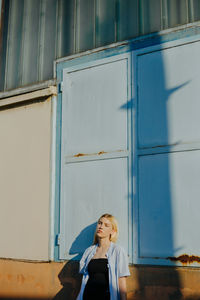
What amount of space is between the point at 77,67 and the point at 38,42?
1.05 m

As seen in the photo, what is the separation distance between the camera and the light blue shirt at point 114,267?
178 inches

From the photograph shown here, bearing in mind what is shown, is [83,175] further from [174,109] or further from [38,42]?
[38,42]

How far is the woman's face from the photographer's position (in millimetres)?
4863

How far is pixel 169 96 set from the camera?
493 centimetres

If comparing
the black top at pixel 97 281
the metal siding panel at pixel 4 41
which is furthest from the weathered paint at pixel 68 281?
the metal siding panel at pixel 4 41

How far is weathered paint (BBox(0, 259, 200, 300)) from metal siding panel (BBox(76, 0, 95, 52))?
302cm

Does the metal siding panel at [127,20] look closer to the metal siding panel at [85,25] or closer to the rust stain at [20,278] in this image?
the metal siding panel at [85,25]

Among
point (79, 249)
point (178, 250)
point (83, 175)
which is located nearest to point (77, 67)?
point (83, 175)

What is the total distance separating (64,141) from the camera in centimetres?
571

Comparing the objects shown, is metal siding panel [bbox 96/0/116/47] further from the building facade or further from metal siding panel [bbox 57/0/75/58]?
metal siding panel [bbox 57/0/75/58]

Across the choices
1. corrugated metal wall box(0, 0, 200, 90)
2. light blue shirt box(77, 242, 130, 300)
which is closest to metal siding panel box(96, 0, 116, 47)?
corrugated metal wall box(0, 0, 200, 90)

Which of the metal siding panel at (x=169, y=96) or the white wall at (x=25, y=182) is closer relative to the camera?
the metal siding panel at (x=169, y=96)

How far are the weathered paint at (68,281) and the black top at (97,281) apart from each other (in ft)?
1.21

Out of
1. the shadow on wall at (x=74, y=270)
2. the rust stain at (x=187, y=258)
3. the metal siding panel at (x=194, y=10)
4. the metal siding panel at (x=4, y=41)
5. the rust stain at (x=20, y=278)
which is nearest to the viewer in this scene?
the rust stain at (x=187, y=258)
